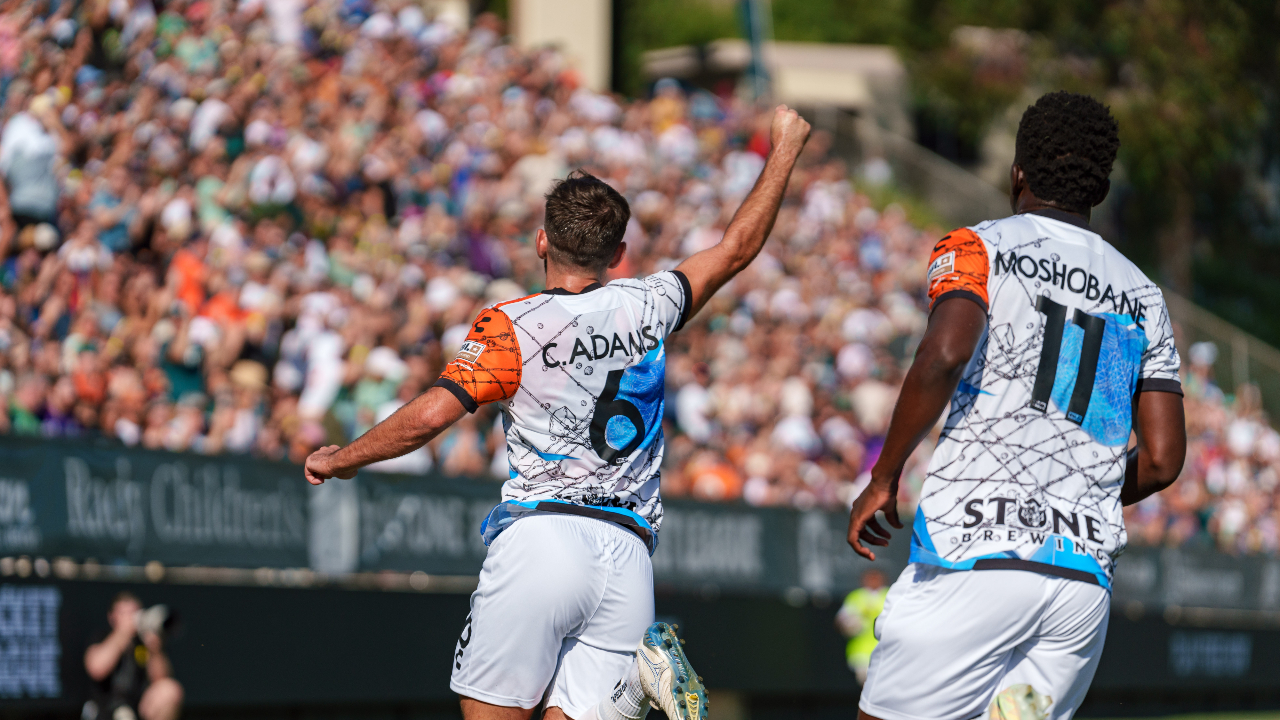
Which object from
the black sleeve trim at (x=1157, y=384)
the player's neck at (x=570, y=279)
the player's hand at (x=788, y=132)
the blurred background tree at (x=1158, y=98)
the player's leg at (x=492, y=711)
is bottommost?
the player's leg at (x=492, y=711)

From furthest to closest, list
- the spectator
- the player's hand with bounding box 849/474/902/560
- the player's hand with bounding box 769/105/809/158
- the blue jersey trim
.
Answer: the spectator < the player's hand with bounding box 769/105/809/158 < the blue jersey trim < the player's hand with bounding box 849/474/902/560

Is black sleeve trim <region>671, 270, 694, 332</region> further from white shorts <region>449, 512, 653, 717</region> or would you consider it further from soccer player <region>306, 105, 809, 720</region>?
white shorts <region>449, 512, 653, 717</region>

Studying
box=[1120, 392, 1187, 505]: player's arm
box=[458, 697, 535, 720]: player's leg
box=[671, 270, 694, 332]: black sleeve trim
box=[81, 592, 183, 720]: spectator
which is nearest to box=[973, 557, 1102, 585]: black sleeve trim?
box=[1120, 392, 1187, 505]: player's arm

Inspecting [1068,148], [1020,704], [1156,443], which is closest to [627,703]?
[1020,704]

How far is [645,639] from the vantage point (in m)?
4.45

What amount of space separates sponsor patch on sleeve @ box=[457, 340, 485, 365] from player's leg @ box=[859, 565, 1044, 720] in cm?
139

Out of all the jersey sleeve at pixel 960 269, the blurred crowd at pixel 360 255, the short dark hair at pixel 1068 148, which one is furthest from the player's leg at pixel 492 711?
the blurred crowd at pixel 360 255

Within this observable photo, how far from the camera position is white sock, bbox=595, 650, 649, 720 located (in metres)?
4.46

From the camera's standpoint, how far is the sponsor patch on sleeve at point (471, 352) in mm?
4430

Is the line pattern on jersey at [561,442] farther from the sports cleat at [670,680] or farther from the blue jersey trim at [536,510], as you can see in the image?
the sports cleat at [670,680]

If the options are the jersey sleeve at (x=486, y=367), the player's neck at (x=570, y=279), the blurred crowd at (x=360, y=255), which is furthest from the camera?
the blurred crowd at (x=360, y=255)

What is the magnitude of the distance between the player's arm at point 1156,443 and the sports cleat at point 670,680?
4.36 feet

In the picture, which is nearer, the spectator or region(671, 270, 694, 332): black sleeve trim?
region(671, 270, 694, 332): black sleeve trim

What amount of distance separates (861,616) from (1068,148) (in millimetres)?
9476
